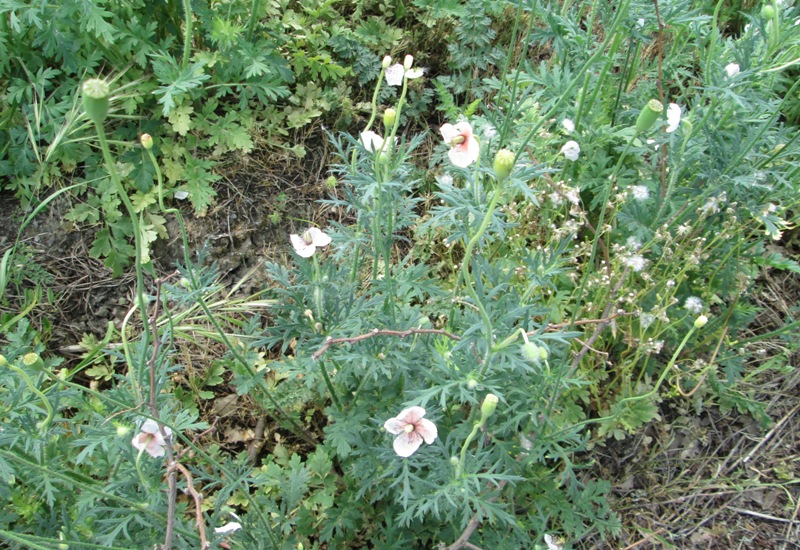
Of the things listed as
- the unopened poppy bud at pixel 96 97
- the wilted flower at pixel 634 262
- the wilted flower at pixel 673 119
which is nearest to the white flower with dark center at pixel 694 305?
the wilted flower at pixel 634 262

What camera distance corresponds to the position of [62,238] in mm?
2502

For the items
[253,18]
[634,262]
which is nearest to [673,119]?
[634,262]

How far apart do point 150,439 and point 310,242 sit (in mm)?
661

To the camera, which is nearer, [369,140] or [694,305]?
[369,140]

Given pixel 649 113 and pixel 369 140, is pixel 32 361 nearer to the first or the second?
pixel 369 140

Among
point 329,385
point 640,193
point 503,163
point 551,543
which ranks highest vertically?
point 503,163

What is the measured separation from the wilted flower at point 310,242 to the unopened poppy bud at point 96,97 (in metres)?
0.75

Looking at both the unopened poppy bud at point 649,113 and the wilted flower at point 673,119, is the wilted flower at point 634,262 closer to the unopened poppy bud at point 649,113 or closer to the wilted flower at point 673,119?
the wilted flower at point 673,119

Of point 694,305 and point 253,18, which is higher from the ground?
point 253,18

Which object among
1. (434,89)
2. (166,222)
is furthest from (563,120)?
(166,222)

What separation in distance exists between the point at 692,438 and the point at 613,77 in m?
1.45

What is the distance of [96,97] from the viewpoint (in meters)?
1.02

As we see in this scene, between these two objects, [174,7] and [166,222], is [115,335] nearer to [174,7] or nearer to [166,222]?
[166,222]

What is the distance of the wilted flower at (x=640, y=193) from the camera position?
222 cm
